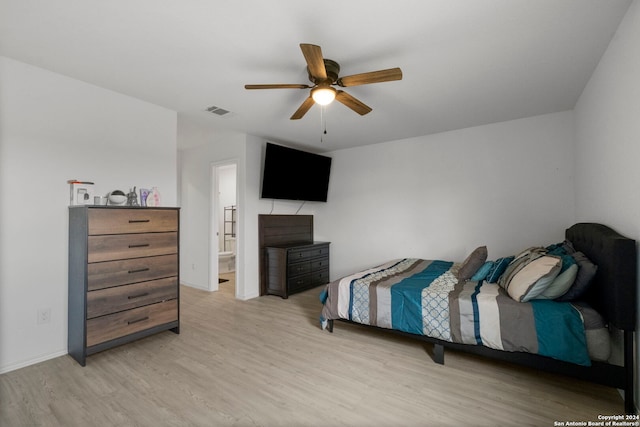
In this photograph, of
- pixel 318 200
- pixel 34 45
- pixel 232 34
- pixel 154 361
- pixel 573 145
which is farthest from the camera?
pixel 318 200

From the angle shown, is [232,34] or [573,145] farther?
[573,145]

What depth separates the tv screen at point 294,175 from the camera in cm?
430

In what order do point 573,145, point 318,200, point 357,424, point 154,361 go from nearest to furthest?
1. point 357,424
2. point 154,361
3. point 573,145
4. point 318,200

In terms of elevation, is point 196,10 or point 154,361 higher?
point 196,10

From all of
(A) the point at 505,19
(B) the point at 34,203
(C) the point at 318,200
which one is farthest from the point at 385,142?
(B) the point at 34,203

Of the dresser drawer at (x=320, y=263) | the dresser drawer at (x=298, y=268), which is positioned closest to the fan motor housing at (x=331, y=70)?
the dresser drawer at (x=298, y=268)

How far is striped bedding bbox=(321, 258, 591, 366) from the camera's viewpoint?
1938mm

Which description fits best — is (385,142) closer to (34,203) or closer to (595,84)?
(595,84)

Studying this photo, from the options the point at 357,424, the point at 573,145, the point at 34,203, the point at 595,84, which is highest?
the point at 595,84

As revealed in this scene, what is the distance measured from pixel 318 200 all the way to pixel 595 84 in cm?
364

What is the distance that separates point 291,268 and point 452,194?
8.46ft

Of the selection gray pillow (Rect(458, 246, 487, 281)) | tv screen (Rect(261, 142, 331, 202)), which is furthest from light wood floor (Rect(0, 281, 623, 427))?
tv screen (Rect(261, 142, 331, 202))

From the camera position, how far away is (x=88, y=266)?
228 centimetres

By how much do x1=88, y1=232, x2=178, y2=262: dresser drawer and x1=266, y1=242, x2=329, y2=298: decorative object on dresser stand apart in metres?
1.67
